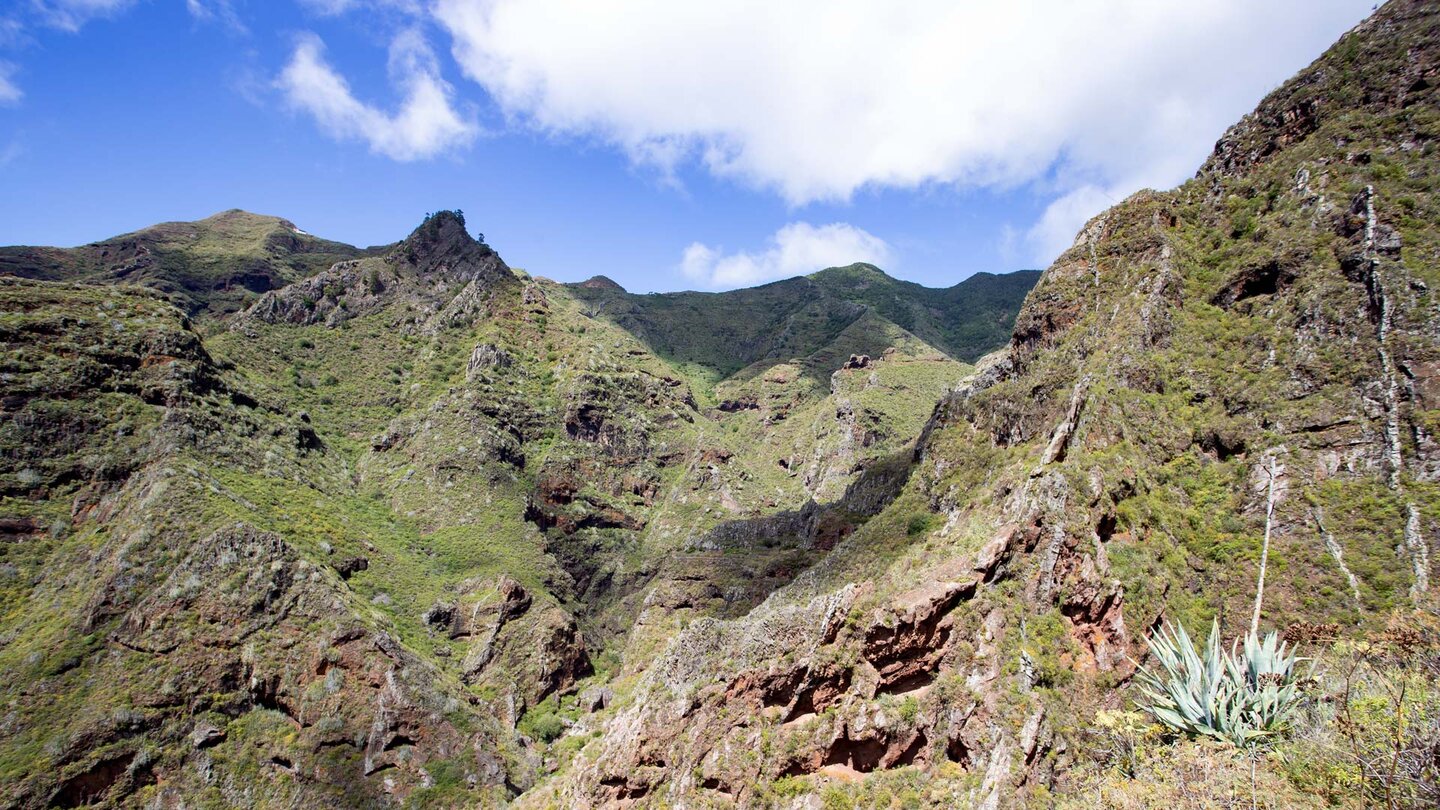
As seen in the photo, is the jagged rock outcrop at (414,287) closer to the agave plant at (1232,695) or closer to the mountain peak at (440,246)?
the mountain peak at (440,246)

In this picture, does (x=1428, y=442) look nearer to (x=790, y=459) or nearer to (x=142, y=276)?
(x=790, y=459)

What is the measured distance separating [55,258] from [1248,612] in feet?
560

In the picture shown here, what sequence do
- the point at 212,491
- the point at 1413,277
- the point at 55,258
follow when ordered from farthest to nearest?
the point at 55,258 < the point at 212,491 < the point at 1413,277

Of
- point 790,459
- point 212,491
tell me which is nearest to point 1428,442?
point 212,491

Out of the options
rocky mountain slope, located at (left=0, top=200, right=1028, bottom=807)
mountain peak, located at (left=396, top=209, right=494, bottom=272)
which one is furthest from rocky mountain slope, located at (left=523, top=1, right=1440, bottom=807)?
mountain peak, located at (left=396, top=209, right=494, bottom=272)

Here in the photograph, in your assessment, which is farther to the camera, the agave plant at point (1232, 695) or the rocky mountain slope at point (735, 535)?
the rocky mountain slope at point (735, 535)

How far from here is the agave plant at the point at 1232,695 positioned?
50.0 feet

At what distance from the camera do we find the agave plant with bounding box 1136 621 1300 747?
15234mm

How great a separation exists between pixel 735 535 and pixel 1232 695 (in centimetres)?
6920

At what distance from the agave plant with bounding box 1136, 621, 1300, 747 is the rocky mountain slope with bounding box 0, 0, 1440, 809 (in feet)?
8.32

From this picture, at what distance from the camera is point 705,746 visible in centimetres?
2683

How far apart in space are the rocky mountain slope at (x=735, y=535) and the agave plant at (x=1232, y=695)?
2.54 m

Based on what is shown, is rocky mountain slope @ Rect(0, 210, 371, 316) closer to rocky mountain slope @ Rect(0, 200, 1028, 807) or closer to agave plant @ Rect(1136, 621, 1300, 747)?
rocky mountain slope @ Rect(0, 200, 1028, 807)

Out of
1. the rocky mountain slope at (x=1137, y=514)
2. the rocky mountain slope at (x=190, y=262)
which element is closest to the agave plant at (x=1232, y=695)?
the rocky mountain slope at (x=1137, y=514)
